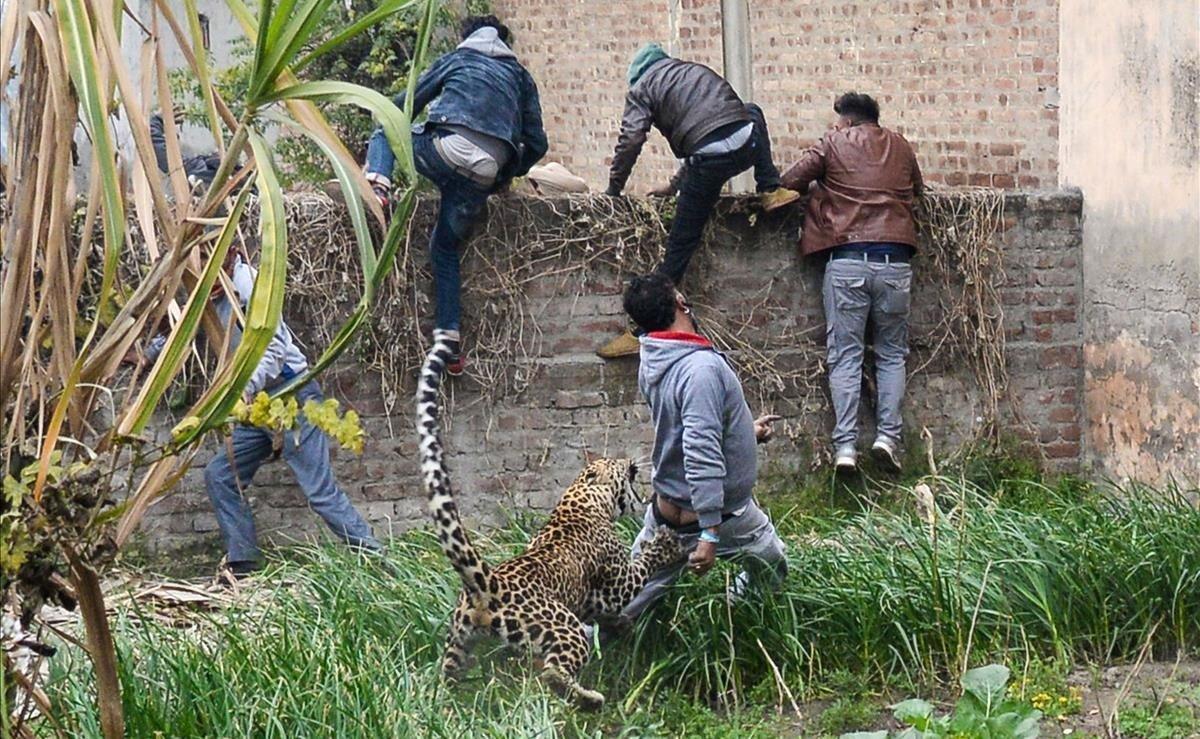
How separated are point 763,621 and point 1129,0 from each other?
15.1 ft

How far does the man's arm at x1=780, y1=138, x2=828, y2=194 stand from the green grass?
2748mm

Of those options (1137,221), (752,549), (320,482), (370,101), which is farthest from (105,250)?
(1137,221)

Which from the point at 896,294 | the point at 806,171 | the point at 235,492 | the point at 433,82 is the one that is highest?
the point at 433,82

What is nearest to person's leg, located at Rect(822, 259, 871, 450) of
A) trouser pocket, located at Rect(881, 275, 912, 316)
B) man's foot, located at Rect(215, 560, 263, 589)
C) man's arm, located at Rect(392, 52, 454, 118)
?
trouser pocket, located at Rect(881, 275, 912, 316)

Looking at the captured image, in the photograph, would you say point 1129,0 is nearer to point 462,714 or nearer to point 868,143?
point 868,143

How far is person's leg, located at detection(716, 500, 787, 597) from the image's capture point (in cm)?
701

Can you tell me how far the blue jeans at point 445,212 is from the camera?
9094mm

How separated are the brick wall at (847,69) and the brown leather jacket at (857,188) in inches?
73.6

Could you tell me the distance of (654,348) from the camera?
6.91 metres

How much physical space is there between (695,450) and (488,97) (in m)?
3.09

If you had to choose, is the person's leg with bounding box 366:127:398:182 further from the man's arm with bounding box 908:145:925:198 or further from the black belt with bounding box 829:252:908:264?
the man's arm with bounding box 908:145:925:198

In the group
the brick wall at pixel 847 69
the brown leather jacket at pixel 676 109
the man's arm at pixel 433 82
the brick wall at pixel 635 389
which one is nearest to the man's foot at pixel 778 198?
the brick wall at pixel 635 389

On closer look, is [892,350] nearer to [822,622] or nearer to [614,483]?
[614,483]

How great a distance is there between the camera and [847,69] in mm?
13258
